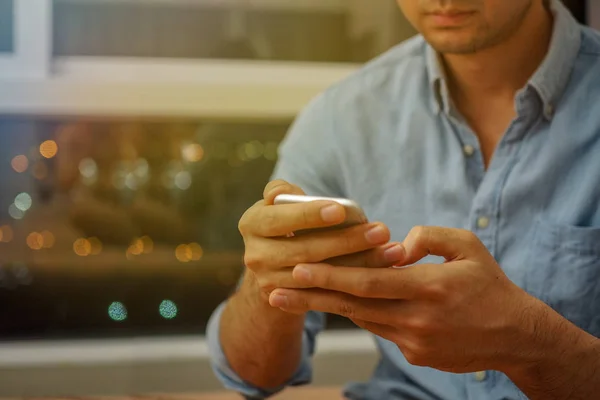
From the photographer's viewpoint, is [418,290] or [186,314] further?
[186,314]

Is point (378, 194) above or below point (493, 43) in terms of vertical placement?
below

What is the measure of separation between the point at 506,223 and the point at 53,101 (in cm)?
91

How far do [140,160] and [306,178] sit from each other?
1.68ft

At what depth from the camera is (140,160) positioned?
1.45 meters

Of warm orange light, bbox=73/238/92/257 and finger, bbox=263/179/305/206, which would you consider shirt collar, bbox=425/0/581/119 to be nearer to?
finger, bbox=263/179/305/206

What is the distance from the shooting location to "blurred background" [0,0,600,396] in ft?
4.55

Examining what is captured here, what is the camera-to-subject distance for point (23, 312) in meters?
1.44

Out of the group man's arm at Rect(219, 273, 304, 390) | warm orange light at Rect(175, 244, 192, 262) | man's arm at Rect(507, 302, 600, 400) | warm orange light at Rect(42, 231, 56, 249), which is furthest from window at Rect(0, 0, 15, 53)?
man's arm at Rect(507, 302, 600, 400)

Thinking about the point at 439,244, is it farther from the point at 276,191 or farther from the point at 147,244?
the point at 147,244

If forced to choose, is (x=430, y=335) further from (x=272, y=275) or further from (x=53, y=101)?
(x=53, y=101)

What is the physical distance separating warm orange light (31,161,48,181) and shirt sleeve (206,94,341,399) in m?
0.56

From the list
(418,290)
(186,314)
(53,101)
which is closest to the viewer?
(418,290)

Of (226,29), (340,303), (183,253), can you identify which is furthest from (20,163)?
(340,303)

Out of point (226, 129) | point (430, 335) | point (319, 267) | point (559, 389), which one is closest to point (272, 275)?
Answer: point (319, 267)
